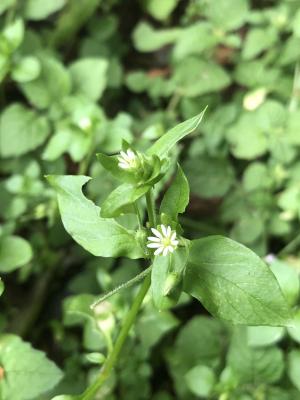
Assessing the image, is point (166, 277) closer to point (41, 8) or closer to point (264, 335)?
point (264, 335)

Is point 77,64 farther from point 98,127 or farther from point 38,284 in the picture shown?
point 38,284

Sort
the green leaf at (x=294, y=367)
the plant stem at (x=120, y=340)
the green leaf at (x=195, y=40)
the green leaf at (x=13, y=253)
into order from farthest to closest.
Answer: the green leaf at (x=195, y=40) → the green leaf at (x=13, y=253) → the green leaf at (x=294, y=367) → the plant stem at (x=120, y=340)

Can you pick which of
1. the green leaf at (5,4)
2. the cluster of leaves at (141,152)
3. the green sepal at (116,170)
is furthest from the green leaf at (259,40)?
the green sepal at (116,170)

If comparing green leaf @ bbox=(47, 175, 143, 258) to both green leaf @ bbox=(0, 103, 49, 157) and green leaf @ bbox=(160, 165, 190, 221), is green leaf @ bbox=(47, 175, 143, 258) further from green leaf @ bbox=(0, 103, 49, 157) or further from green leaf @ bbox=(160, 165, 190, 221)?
green leaf @ bbox=(0, 103, 49, 157)

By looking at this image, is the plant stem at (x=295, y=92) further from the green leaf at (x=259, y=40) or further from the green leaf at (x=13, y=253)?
the green leaf at (x=13, y=253)

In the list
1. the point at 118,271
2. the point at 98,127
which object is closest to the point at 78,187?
the point at 98,127

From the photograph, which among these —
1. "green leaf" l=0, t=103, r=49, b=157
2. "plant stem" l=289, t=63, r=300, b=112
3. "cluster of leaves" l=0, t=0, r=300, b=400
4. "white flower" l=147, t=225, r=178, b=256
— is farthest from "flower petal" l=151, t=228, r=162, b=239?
"plant stem" l=289, t=63, r=300, b=112
